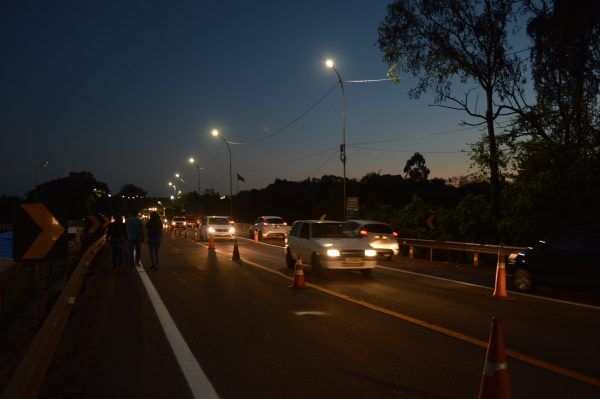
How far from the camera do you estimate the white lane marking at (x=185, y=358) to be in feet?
19.9

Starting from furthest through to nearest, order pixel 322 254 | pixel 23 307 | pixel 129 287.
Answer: pixel 322 254, pixel 129 287, pixel 23 307

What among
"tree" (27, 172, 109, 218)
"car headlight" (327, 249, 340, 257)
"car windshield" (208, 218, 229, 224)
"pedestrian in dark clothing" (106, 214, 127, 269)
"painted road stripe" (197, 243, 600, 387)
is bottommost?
"painted road stripe" (197, 243, 600, 387)

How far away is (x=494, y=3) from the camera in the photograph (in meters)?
29.6

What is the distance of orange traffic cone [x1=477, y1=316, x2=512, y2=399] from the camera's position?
4828mm

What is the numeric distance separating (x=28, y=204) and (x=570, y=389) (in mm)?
6679

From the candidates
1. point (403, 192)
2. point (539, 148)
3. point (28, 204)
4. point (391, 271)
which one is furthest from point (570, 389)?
point (403, 192)

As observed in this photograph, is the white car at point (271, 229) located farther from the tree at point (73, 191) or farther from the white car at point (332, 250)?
the tree at point (73, 191)

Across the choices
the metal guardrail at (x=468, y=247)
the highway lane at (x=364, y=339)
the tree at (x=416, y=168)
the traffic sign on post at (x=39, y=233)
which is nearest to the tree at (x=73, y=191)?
the tree at (x=416, y=168)

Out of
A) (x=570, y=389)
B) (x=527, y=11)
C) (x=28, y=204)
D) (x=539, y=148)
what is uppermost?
(x=527, y=11)

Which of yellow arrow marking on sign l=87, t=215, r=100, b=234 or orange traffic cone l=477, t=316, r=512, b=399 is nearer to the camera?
orange traffic cone l=477, t=316, r=512, b=399

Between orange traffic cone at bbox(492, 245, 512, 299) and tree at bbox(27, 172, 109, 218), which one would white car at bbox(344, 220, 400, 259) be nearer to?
orange traffic cone at bbox(492, 245, 512, 299)

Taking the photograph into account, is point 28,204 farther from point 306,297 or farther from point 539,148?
point 539,148

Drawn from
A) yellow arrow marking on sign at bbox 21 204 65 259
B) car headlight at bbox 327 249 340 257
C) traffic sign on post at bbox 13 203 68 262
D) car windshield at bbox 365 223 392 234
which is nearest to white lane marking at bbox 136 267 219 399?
traffic sign on post at bbox 13 203 68 262

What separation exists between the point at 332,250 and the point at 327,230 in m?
1.64
